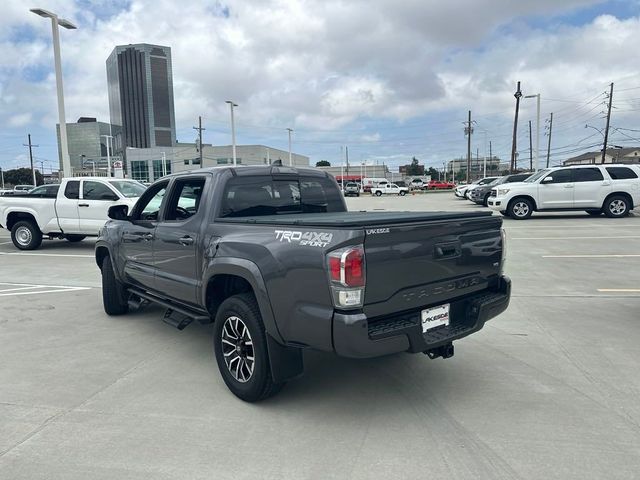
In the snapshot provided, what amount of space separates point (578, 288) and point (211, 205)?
19.3ft

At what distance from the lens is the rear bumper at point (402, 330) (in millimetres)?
3021

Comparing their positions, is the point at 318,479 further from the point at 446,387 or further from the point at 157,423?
the point at 446,387

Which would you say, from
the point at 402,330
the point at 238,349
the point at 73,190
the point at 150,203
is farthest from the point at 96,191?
the point at 402,330

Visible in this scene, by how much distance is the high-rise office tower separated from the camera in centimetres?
9338

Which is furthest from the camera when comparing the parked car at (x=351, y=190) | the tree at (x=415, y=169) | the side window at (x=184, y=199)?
Result: the tree at (x=415, y=169)

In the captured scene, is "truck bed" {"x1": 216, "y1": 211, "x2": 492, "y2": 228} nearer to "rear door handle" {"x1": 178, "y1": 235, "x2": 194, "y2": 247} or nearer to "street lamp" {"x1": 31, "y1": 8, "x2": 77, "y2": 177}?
"rear door handle" {"x1": 178, "y1": 235, "x2": 194, "y2": 247}

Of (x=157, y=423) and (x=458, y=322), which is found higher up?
(x=458, y=322)

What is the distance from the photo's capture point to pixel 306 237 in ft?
10.5

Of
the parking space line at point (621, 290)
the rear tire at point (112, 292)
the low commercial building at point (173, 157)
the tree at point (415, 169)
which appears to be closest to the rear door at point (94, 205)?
the rear tire at point (112, 292)

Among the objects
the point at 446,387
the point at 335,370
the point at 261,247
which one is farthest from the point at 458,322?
the point at 261,247

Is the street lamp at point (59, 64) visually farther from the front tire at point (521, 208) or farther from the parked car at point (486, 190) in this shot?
the parked car at point (486, 190)

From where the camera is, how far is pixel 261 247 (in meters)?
3.50

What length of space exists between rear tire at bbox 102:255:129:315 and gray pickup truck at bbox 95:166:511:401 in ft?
4.40

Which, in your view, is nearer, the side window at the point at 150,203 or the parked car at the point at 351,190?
the side window at the point at 150,203
